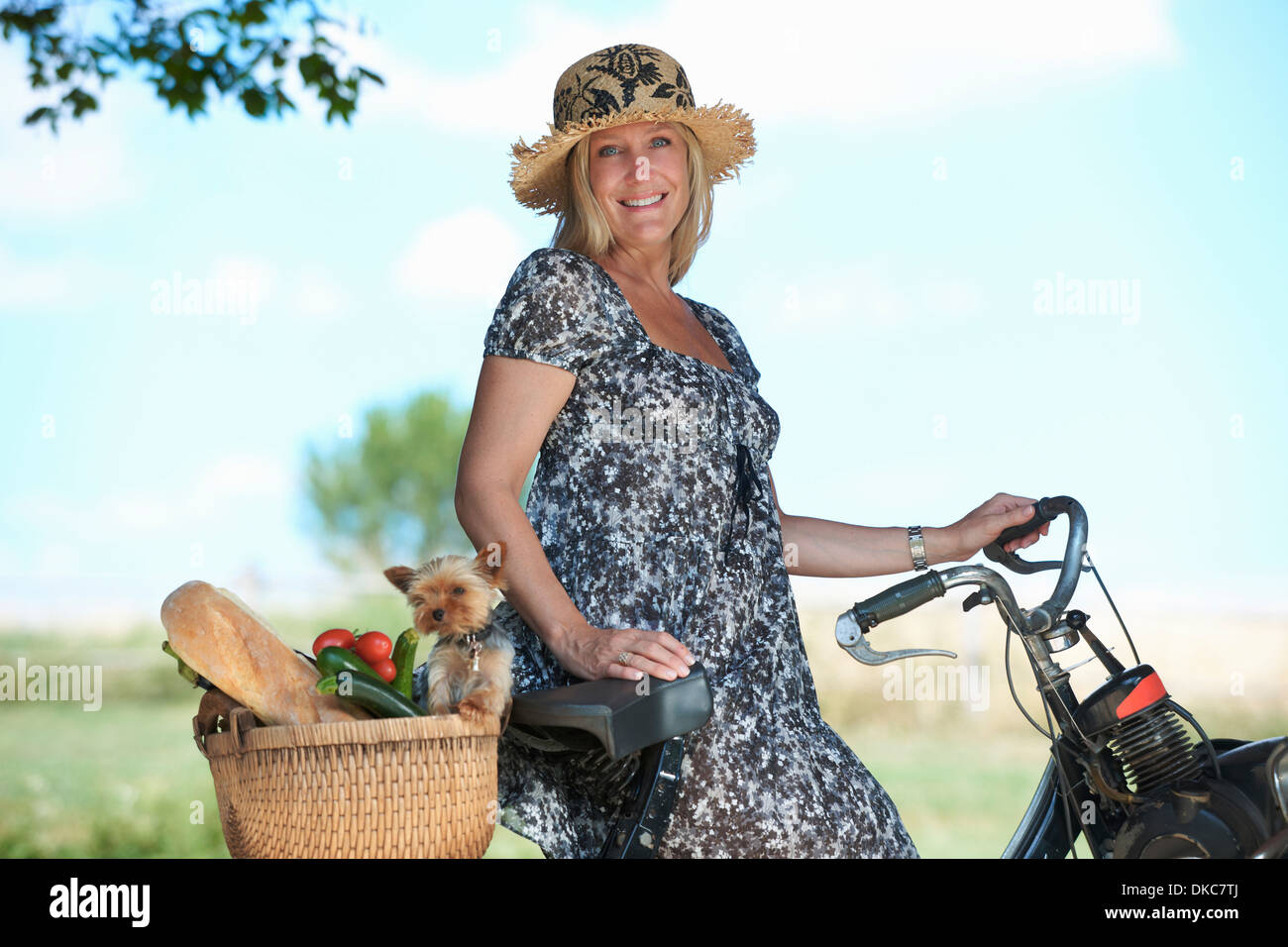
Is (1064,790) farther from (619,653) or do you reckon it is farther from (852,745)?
(852,745)

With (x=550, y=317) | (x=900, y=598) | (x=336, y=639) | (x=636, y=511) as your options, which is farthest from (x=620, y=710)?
(x=550, y=317)

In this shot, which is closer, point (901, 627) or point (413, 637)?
point (413, 637)

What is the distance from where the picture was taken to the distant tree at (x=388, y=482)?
2684cm

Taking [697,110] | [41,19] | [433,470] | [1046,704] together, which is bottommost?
[1046,704]

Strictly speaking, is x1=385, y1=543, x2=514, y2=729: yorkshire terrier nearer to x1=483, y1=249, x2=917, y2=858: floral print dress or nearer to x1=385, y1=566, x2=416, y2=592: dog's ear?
x1=385, y1=566, x2=416, y2=592: dog's ear

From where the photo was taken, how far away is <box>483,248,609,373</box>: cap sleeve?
2113 millimetres

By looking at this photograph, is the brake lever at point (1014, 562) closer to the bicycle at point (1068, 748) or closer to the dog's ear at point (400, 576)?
the bicycle at point (1068, 748)

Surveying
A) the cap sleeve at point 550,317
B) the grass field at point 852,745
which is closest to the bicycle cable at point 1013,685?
the cap sleeve at point 550,317

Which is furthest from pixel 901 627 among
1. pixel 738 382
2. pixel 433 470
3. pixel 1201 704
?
pixel 433 470

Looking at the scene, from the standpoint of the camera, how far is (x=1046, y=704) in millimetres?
2072

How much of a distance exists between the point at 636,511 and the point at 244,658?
0.76 m

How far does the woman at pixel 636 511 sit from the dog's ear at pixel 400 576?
23 cm
